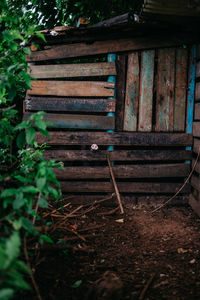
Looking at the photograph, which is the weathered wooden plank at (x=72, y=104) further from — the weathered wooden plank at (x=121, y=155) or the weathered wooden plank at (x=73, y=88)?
the weathered wooden plank at (x=121, y=155)

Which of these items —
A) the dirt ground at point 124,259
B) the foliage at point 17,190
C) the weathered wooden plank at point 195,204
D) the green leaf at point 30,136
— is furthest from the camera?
the weathered wooden plank at point 195,204

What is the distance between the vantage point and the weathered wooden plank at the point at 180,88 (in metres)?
4.49

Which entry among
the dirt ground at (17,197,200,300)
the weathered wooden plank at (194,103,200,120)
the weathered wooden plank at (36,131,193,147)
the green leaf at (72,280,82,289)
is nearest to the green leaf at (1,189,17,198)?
the dirt ground at (17,197,200,300)

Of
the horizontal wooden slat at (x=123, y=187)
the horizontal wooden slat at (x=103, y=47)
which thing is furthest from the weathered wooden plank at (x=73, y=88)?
the horizontal wooden slat at (x=123, y=187)

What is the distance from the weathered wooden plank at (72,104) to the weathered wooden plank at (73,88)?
10cm

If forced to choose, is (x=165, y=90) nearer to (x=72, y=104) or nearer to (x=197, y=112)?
(x=197, y=112)

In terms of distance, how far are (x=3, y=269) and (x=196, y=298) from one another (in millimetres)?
1911

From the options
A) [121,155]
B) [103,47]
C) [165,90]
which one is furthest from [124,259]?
[103,47]

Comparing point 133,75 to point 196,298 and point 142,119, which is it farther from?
point 196,298

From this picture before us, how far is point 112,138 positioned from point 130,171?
26.6 inches

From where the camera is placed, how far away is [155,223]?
161 inches

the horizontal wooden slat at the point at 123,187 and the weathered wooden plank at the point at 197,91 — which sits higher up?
the weathered wooden plank at the point at 197,91

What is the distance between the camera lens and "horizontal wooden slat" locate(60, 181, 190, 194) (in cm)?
460

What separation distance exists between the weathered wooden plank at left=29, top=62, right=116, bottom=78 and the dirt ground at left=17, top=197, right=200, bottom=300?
2.34 meters
